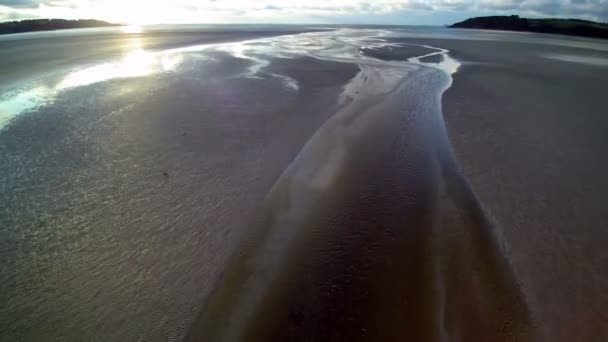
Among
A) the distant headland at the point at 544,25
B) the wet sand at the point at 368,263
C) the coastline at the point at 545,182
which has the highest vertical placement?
the distant headland at the point at 544,25

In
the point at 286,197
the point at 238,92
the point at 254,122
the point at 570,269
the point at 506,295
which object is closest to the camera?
the point at 506,295

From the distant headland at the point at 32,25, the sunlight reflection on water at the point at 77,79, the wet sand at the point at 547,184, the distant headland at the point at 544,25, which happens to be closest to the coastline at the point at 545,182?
the wet sand at the point at 547,184

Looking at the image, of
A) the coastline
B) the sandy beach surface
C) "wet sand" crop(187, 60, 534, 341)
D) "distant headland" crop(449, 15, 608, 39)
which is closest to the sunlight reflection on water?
the sandy beach surface

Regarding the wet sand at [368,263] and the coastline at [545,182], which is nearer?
the wet sand at [368,263]

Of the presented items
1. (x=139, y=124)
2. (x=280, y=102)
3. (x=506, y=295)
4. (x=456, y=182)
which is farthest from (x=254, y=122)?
(x=506, y=295)

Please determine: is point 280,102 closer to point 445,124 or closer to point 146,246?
point 445,124

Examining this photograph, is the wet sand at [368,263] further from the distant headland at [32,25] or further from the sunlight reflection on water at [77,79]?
the distant headland at [32,25]

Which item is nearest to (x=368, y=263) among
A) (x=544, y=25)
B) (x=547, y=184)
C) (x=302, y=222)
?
(x=302, y=222)
